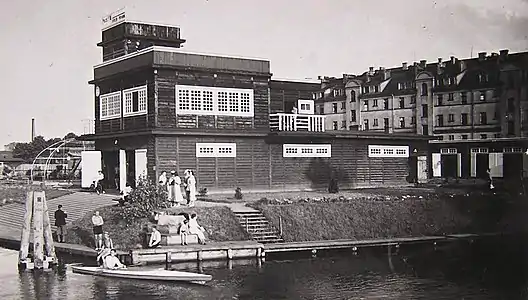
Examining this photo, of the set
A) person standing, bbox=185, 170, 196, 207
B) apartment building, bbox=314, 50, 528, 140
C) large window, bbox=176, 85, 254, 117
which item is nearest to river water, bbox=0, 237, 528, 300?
person standing, bbox=185, 170, 196, 207

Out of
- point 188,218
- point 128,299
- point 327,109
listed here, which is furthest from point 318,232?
point 327,109

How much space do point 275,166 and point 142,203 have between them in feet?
17.4

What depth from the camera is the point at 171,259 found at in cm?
1157

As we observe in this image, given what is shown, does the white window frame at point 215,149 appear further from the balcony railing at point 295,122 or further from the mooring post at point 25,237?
the mooring post at point 25,237

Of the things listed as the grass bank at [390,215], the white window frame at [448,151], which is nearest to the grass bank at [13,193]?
the grass bank at [390,215]

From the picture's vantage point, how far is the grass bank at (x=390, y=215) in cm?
1362

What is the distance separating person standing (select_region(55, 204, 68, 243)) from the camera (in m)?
12.9

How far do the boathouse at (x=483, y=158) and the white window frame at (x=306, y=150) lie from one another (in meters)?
2.72

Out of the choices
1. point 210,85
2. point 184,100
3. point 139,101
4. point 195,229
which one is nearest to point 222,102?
point 210,85

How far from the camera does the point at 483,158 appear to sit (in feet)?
46.7

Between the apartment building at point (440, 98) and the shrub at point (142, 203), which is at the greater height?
the apartment building at point (440, 98)

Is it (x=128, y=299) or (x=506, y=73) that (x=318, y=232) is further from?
(x=128, y=299)

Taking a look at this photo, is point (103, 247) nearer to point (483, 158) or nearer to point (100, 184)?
point (100, 184)

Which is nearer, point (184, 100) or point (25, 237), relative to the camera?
point (25, 237)
